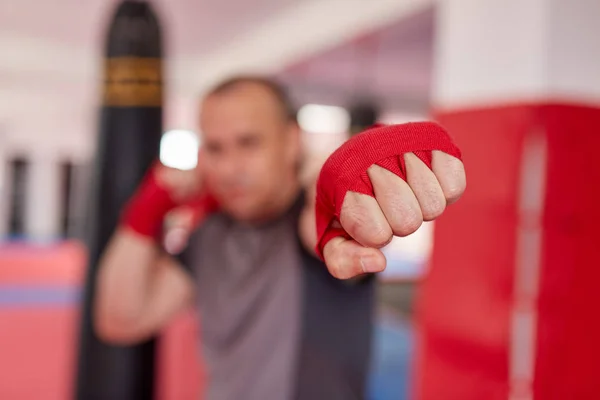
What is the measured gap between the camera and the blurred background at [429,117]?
1501 mm

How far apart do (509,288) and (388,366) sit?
1930mm

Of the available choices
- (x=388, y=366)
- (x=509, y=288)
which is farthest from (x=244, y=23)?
(x=509, y=288)

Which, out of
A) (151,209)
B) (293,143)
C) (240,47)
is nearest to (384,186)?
(293,143)

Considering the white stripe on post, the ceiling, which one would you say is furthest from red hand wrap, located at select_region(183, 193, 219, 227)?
the ceiling

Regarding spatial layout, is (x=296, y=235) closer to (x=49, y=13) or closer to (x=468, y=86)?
(x=468, y=86)

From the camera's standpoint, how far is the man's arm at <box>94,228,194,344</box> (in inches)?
54.8

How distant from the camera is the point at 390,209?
0.43 m

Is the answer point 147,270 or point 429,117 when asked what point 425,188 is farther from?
point 429,117

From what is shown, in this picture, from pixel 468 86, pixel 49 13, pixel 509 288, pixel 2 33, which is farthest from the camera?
pixel 2 33

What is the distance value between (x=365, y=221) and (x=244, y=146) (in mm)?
792

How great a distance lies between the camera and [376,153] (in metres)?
0.45

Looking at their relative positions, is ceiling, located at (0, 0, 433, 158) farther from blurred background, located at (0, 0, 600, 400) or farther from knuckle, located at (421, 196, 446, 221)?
knuckle, located at (421, 196, 446, 221)

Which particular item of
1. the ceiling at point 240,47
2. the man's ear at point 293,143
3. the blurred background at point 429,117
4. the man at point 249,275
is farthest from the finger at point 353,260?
the ceiling at point 240,47

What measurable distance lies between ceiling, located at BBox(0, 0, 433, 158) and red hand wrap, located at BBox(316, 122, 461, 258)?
2.53 metres
